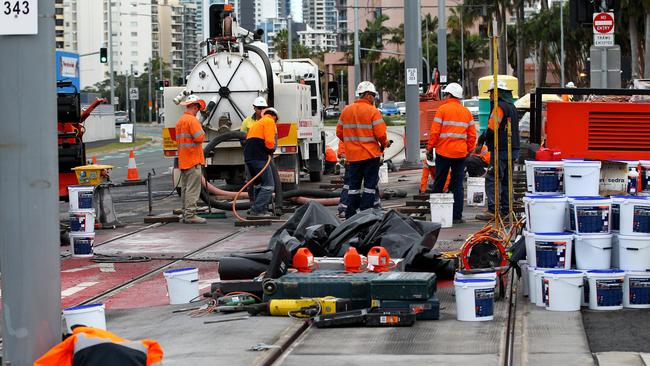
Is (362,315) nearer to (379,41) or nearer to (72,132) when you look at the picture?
(72,132)

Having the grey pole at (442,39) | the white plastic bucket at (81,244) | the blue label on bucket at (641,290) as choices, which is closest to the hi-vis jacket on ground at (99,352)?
the blue label on bucket at (641,290)

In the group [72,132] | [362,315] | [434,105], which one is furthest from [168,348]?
[434,105]

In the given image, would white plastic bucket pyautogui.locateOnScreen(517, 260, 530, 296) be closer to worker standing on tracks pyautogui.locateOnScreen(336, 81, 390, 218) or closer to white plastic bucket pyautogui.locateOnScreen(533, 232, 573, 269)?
white plastic bucket pyautogui.locateOnScreen(533, 232, 573, 269)

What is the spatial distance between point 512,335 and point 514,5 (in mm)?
76947

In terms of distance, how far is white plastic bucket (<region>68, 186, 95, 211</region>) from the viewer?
15.3 m

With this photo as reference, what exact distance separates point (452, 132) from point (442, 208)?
3.60 feet

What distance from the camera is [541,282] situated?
1020 cm

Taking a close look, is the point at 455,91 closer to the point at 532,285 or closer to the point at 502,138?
the point at 502,138

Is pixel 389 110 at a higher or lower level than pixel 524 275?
higher

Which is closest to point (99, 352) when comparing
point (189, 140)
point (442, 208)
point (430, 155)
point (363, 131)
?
point (363, 131)

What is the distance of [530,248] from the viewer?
10.6m

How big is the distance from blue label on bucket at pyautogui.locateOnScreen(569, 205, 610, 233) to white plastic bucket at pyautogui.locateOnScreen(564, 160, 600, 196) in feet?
1.14

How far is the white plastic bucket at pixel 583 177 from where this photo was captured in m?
10.6

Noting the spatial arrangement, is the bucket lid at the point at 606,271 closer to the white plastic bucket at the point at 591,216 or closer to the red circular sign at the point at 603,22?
the white plastic bucket at the point at 591,216
